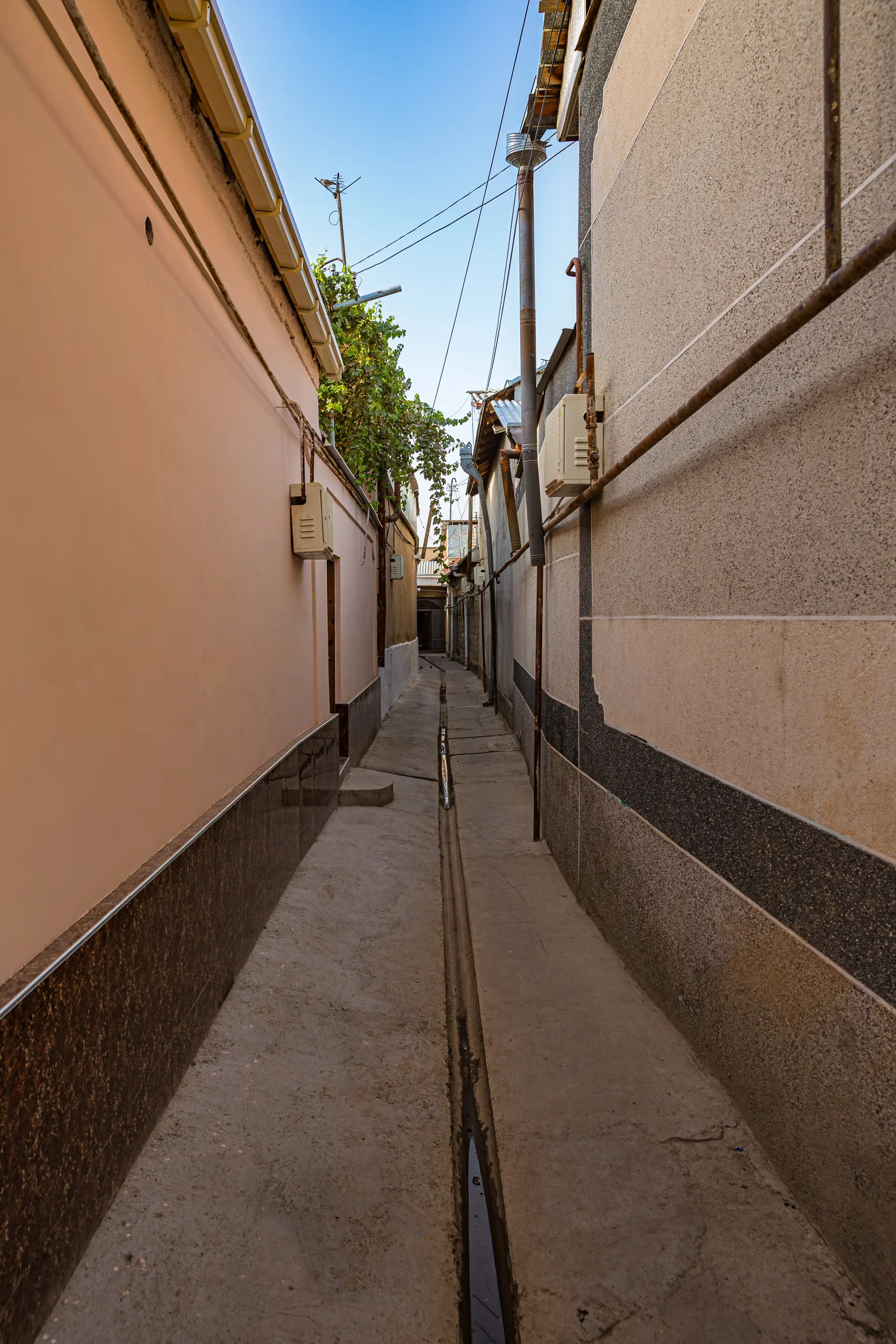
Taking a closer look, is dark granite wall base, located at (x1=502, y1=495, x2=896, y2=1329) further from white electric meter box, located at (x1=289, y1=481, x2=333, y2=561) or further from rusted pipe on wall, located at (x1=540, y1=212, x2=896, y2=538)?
white electric meter box, located at (x1=289, y1=481, x2=333, y2=561)

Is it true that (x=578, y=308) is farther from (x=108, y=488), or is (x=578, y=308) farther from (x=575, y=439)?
(x=108, y=488)

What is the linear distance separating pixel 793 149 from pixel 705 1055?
298 cm

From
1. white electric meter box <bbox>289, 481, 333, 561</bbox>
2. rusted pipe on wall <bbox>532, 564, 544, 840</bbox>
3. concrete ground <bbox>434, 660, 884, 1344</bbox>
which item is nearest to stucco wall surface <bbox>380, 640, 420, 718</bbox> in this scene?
rusted pipe on wall <bbox>532, 564, 544, 840</bbox>

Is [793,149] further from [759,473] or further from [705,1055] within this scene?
[705,1055]

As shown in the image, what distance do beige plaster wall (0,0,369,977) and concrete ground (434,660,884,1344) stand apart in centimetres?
161

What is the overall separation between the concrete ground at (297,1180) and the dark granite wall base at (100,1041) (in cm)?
11

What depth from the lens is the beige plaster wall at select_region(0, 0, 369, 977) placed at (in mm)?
1845

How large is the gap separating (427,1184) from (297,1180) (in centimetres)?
41

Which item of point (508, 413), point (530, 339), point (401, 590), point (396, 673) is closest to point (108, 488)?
A: point (530, 339)

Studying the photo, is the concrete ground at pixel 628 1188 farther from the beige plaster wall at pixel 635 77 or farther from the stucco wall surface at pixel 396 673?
the stucco wall surface at pixel 396 673

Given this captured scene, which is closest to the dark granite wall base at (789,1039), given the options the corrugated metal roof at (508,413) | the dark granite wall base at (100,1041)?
the dark granite wall base at (100,1041)

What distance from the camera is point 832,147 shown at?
184 centimetres

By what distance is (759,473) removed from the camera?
238cm

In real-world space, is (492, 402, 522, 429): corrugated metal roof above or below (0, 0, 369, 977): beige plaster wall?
above
